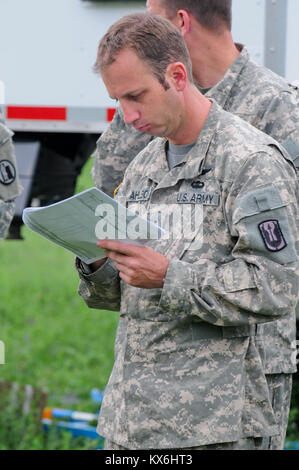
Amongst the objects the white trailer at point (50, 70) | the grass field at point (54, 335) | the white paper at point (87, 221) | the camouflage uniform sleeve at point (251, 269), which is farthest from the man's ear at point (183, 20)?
the grass field at point (54, 335)

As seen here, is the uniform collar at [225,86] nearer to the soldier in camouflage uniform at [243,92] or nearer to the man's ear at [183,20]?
the soldier in camouflage uniform at [243,92]

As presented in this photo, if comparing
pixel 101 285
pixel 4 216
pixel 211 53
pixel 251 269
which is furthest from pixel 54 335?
pixel 251 269

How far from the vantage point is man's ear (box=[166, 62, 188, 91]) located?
201 cm

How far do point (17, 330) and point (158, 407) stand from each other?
4801 millimetres

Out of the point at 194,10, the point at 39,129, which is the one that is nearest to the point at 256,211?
the point at 194,10

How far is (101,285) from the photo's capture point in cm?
221

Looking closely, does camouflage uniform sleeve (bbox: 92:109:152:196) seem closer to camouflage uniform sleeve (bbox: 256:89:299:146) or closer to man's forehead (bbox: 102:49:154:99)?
camouflage uniform sleeve (bbox: 256:89:299:146)

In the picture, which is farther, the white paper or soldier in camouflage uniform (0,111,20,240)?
soldier in camouflage uniform (0,111,20,240)

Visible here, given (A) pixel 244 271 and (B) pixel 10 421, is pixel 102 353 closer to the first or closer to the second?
(B) pixel 10 421

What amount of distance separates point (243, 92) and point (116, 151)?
56cm

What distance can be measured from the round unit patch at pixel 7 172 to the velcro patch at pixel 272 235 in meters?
1.70

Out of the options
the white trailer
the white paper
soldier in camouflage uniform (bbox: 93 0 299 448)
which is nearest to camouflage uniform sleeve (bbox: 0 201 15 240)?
soldier in camouflage uniform (bbox: 93 0 299 448)

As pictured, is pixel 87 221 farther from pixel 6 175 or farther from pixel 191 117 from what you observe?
pixel 6 175

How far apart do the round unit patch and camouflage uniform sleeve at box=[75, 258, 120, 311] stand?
121 cm
